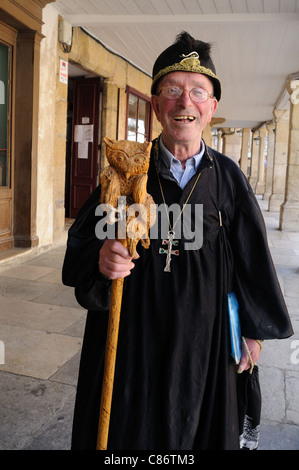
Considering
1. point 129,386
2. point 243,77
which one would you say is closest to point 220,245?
point 129,386

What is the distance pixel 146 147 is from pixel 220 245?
1.70 feet

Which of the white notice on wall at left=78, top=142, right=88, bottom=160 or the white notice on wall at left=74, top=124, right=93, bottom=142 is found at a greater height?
A: the white notice on wall at left=74, top=124, right=93, bottom=142

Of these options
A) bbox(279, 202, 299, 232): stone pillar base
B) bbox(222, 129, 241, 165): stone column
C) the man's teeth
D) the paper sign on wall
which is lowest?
bbox(279, 202, 299, 232): stone pillar base

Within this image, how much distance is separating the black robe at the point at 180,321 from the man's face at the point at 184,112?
0.13 metres

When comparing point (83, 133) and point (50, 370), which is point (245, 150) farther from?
point (50, 370)

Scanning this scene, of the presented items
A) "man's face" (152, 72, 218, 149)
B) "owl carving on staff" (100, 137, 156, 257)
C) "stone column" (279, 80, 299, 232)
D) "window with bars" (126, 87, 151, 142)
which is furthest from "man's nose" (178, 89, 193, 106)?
"stone column" (279, 80, 299, 232)

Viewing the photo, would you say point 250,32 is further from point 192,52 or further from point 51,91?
point 192,52

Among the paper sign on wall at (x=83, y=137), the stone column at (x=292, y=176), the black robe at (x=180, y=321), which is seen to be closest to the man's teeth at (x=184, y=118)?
the black robe at (x=180, y=321)

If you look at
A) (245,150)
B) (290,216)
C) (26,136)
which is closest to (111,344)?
(26,136)

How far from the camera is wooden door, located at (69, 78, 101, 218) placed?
29.4 ft

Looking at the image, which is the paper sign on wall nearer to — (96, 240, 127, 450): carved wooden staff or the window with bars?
the window with bars

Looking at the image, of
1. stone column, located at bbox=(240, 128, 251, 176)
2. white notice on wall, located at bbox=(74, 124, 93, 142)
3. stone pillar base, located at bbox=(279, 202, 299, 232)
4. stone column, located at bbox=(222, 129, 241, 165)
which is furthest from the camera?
stone column, located at bbox=(222, 129, 241, 165)

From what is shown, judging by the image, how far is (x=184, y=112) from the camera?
63.4 inches
